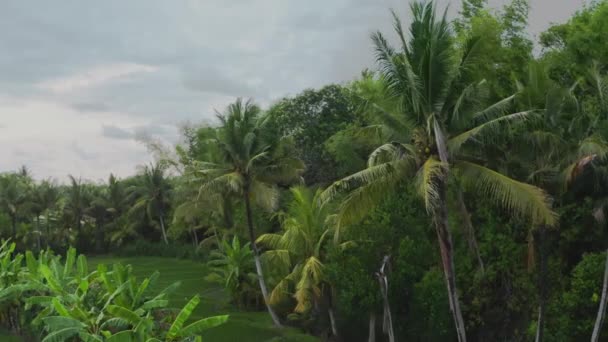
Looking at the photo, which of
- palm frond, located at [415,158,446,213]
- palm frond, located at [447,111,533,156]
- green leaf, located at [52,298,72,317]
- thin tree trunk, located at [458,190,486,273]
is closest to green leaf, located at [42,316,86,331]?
green leaf, located at [52,298,72,317]

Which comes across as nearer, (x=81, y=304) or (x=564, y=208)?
(x=81, y=304)

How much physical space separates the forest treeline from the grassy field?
3.07 ft

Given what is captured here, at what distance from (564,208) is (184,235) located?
34.8 metres

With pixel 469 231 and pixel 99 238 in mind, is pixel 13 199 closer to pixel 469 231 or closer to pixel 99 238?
pixel 99 238

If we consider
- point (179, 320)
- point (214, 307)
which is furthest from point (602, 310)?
point (214, 307)

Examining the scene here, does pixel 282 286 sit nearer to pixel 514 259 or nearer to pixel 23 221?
pixel 514 259

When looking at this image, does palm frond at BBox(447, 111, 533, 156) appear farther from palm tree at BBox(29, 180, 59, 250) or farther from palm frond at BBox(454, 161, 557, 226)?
palm tree at BBox(29, 180, 59, 250)

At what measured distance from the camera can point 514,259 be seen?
17.7 m

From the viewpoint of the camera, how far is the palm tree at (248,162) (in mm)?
21641

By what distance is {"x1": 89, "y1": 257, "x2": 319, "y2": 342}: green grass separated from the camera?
21.6 metres

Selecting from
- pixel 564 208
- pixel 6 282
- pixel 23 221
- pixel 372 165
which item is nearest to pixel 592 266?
pixel 564 208

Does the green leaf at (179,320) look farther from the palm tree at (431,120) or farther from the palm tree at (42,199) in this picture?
the palm tree at (42,199)

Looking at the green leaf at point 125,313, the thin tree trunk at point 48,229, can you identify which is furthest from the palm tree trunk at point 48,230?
the green leaf at point 125,313

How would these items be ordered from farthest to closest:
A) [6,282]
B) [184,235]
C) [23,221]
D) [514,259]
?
[23,221], [184,235], [6,282], [514,259]
